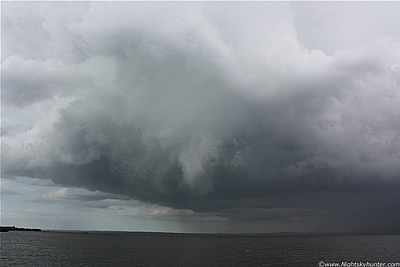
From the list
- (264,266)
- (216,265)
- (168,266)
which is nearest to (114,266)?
(168,266)

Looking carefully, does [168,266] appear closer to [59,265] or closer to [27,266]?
[59,265]

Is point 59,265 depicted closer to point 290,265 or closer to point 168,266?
point 168,266

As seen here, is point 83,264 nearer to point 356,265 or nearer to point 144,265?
point 144,265

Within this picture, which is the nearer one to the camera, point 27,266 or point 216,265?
point 27,266

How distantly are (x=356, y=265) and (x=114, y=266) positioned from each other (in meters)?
84.0

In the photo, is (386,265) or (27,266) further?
(386,265)

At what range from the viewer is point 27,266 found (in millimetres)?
101250

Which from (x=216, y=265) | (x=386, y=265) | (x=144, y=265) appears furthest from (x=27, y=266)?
(x=386, y=265)

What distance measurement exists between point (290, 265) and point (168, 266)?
4431 cm

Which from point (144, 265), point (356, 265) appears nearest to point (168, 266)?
point (144, 265)

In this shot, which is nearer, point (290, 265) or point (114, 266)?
point (114, 266)

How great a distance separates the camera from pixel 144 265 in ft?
357

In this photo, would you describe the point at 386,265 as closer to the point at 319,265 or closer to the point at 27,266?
the point at 319,265

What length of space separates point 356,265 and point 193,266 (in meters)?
57.2
